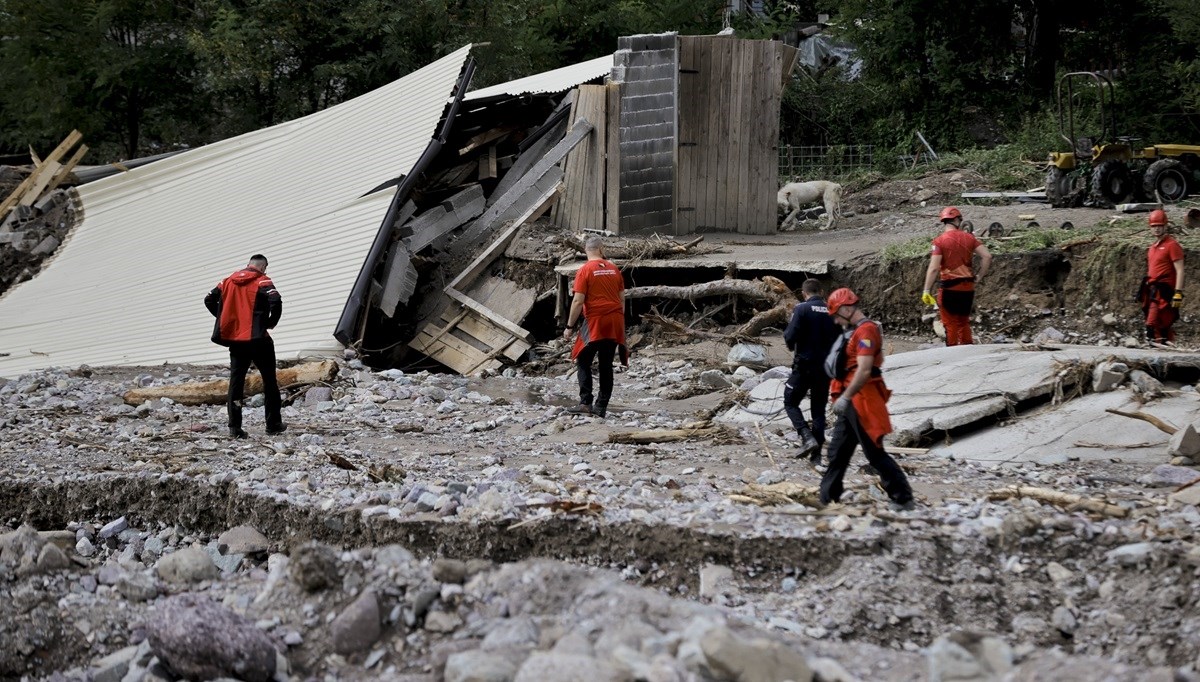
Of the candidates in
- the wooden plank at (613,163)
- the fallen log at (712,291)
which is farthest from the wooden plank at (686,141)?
the fallen log at (712,291)

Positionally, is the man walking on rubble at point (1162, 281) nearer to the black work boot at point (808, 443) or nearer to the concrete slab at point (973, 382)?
the concrete slab at point (973, 382)

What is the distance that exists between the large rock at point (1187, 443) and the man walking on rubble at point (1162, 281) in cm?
346

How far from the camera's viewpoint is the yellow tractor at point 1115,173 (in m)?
14.9

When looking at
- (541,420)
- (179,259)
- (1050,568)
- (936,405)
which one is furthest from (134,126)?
(1050,568)

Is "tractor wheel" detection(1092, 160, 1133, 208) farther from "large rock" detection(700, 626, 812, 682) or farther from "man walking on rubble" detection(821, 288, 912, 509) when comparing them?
"large rock" detection(700, 626, 812, 682)

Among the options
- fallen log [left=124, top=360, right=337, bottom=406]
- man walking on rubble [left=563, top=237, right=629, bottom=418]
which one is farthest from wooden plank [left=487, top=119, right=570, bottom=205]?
man walking on rubble [left=563, top=237, right=629, bottom=418]

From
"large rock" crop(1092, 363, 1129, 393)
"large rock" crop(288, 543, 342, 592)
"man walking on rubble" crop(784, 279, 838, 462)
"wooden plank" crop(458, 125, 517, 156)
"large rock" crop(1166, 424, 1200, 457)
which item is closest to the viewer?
"large rock" crop(288, 543, 342, 592)

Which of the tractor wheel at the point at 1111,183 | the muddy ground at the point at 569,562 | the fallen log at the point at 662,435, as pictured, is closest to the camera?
the muddy ground at the point at 569,562

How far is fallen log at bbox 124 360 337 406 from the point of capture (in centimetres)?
1056

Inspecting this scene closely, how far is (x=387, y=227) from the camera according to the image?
1323 centimetres

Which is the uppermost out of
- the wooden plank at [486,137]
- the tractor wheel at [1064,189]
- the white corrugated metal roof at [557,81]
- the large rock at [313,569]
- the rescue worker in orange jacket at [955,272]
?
the white corrugated metal roof at [557,81]

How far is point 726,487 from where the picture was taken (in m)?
6.86

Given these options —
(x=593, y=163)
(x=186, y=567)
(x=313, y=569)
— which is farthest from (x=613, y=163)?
(x=313, y=569)

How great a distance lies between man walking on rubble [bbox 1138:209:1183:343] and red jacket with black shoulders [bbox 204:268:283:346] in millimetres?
7390
